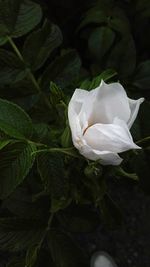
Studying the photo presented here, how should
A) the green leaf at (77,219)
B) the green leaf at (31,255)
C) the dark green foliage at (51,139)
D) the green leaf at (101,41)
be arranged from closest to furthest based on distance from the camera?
the dark green foliage at (51,139) → the green leaf at (31,255) → the green leaf at (77,219) → the green leaf at (101,41)

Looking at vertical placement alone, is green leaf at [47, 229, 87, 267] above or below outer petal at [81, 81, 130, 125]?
below

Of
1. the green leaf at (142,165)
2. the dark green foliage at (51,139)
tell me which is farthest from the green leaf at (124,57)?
the green leaf at (142,165)

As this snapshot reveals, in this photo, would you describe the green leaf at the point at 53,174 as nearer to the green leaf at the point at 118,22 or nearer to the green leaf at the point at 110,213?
the green leaf at the point at 110,213

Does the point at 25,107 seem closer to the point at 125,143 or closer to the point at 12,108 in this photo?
the point at 12,108

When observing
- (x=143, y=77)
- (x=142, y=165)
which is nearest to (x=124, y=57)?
(x=143, y=77)

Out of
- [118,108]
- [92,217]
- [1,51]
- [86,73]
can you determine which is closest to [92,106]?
[118,108]

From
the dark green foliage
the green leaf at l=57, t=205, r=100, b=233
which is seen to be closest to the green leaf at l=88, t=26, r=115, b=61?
the dark green foliage

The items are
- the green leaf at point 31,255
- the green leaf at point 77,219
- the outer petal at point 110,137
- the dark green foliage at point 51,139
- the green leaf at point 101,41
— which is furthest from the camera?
the green leaf at point 101,41

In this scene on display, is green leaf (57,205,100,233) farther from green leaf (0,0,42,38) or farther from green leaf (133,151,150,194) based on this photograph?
green leaf (0,0,42,38)
